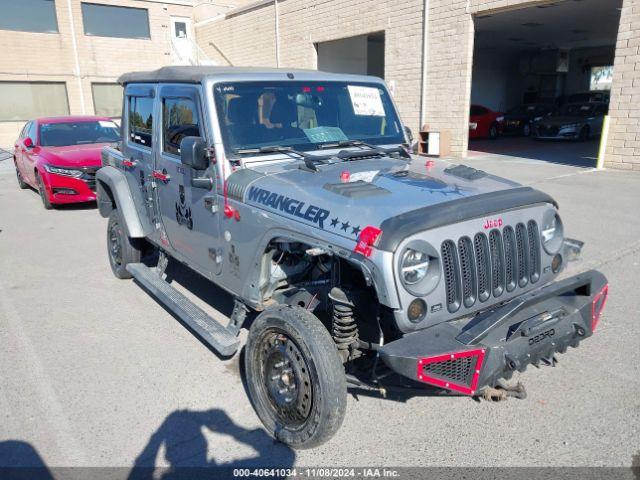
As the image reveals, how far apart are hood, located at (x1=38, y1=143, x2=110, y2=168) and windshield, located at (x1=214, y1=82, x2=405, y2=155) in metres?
6.72

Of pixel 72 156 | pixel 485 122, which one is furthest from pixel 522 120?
pixel 72 156

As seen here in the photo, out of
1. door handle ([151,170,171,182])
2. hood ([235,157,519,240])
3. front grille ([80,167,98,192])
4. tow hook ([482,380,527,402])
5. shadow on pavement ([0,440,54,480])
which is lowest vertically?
shadow on pavement ([0,440,54,480])

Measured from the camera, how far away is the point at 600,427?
310 centimetres

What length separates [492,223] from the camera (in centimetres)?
286

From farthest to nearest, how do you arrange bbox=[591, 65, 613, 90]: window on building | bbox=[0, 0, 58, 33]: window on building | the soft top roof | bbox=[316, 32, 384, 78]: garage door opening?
bbox=[591, 65, 613, 90]: window on building < bbox=[0, 0, 58, 33]: window on building < bbox=[316, 32, 384, 78]: garage door opening < the soft top roof

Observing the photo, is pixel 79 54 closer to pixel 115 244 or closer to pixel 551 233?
pixel 115 244

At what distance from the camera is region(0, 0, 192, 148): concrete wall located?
23188 mm

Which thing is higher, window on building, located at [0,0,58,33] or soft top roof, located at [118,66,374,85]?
window on building, located at [0,0,58,33]

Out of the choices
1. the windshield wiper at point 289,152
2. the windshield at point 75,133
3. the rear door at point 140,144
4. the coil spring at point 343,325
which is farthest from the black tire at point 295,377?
the windshield at point 75,133

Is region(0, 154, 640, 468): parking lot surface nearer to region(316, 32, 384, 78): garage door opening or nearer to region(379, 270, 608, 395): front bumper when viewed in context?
region(379, 270, 608, 395): front bumper

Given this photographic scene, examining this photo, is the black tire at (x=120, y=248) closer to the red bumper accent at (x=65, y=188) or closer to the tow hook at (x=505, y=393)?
the tow hook at (x=505, y=393)

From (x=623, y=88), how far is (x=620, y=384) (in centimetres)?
1036

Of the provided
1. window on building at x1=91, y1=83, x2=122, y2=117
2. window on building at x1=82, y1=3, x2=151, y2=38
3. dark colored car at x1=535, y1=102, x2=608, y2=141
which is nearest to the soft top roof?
dark colored car at x1=535, y1=102, x2=608, y2=141

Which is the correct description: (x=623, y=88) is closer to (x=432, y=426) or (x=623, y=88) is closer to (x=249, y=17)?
(x=432, y=426)
